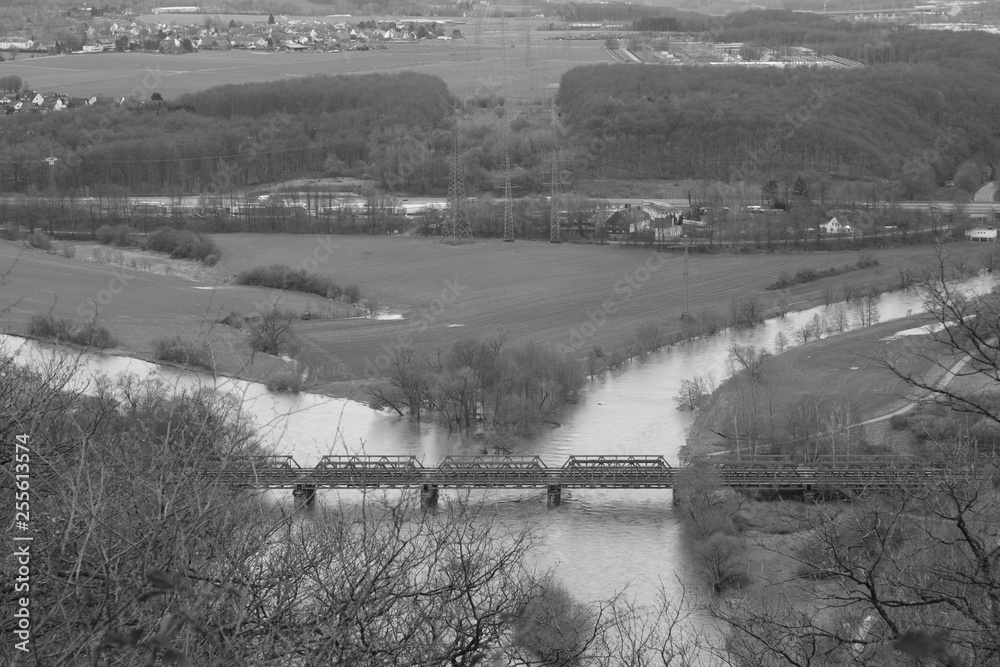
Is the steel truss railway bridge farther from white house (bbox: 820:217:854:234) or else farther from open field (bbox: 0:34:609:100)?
open field (bbox: 0:34:609:100)

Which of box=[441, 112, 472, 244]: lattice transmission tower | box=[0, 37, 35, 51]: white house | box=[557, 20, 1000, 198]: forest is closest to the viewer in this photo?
box=[441, 112, 472, 244]: lattice transmission tower

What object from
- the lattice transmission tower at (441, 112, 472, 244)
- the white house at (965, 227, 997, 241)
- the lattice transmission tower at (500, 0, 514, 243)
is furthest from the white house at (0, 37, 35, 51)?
the white house at (965, 227, 997, 241)

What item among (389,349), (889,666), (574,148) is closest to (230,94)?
(574,148)

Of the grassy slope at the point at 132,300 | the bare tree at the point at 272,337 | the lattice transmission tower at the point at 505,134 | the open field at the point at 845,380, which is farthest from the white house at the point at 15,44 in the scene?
the open field at the point at 845,380

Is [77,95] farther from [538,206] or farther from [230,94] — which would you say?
[538,206]

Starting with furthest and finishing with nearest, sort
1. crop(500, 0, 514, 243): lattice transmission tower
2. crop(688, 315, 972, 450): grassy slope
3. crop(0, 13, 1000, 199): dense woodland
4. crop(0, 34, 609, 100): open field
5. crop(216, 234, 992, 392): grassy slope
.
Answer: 1. crop(0, 34, 609, 100): open field
2. crop(0, 13, 1000, 199): dense woodland
3. crop(500, 0, 514, 243): lattice transmission tower
4. crop(216, 234, 992, 392): grassy slope
5. crop(688, 315, 972, 450): grassy slope

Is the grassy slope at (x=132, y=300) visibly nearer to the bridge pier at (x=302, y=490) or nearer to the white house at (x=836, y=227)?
the bridge pier at (x=302, y=490)
